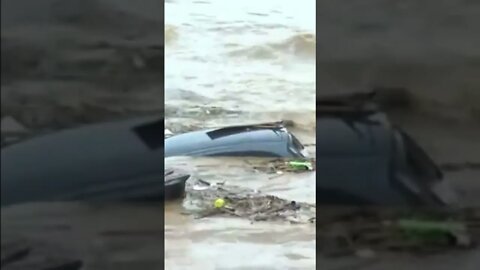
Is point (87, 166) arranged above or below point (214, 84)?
below

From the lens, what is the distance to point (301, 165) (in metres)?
1.50

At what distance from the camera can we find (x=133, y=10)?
1518mm

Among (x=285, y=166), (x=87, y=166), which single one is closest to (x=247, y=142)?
(x=285, y=166)

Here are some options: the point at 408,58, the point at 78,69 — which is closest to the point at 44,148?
the point at 78,69

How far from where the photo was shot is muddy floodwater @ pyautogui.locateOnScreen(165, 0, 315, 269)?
1.49 meters

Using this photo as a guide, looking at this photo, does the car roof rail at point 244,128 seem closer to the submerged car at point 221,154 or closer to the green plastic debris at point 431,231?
the submerged car at point 221,154

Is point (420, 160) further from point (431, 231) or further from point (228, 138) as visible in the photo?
point (228, 138)

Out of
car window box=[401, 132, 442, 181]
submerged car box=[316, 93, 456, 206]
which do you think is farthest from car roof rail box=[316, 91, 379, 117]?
car window box=[401, 132, 442, 181]

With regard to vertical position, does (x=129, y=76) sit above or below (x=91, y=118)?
above

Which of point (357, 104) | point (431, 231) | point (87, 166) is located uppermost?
point (357, 104)

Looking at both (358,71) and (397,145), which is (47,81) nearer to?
(358,71)

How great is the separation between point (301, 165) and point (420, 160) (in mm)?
285

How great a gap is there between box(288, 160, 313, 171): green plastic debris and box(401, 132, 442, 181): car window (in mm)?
236

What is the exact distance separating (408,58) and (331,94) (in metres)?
0.20
